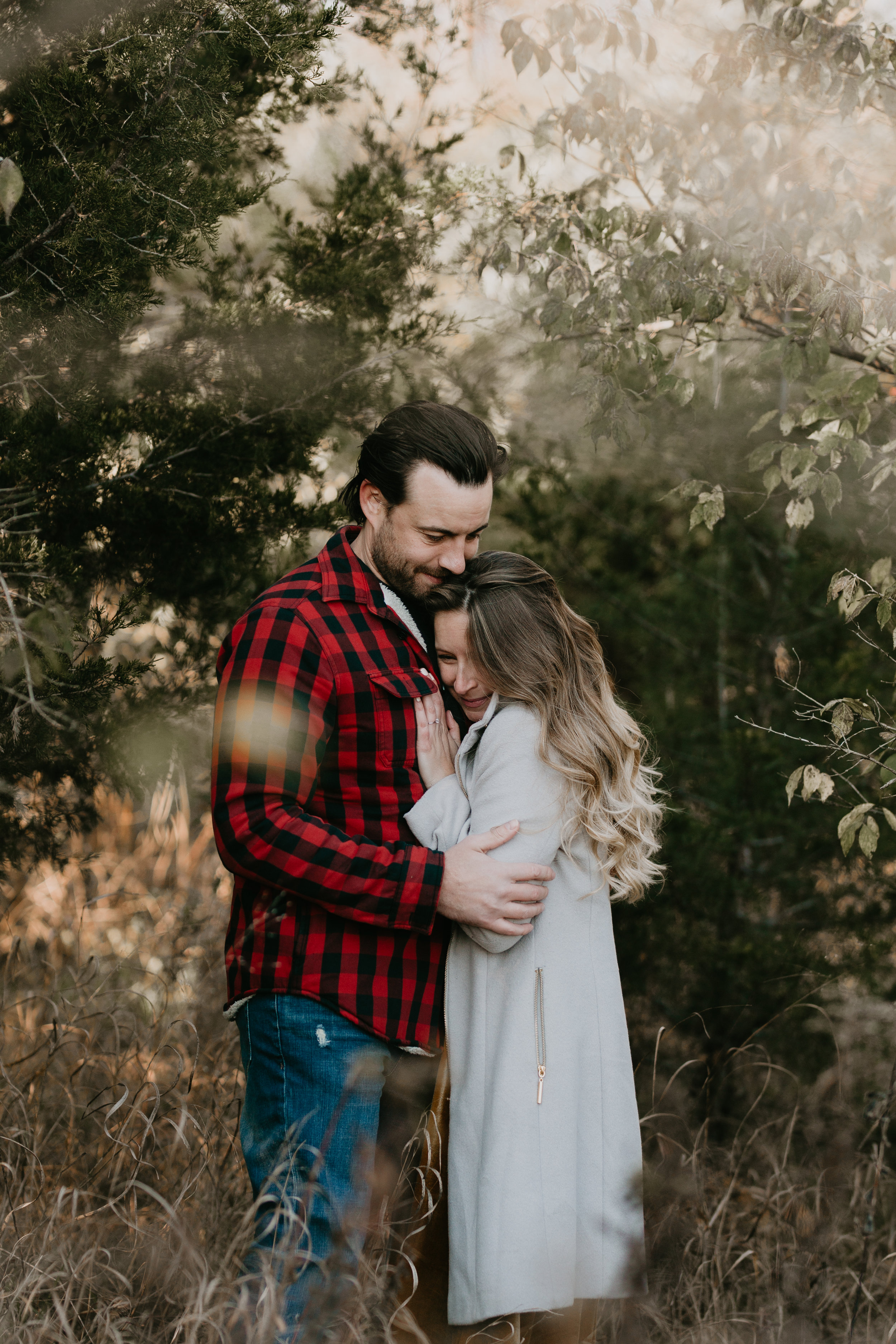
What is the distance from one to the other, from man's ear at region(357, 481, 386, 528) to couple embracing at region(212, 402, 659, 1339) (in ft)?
0.16

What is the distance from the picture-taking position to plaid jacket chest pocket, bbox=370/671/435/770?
6.74ft

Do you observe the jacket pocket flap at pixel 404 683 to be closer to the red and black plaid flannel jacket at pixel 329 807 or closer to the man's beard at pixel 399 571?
the red and black plaid flannel jacket at pixel 329 807

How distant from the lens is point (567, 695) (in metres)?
2.13

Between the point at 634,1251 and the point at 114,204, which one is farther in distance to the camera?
the point at 114,204

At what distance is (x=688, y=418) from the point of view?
168 inches

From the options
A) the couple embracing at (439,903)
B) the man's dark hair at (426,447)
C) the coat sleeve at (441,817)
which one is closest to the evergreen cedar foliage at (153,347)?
the couple embracing at (439,903)

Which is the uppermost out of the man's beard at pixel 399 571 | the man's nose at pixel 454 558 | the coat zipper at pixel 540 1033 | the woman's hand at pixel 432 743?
the man's nose at pixel 454 558

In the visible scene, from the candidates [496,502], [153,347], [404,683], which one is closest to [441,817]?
[404,683]

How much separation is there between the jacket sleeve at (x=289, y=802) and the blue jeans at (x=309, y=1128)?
230 millimetres

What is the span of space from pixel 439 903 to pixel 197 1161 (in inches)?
48.0

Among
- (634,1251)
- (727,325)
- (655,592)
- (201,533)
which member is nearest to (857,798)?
(655,592)

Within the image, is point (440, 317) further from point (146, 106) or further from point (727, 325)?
point (146, 106)

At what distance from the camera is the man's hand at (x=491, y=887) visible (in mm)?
1909

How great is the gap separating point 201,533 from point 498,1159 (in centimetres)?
178
